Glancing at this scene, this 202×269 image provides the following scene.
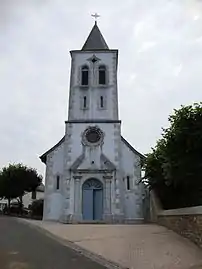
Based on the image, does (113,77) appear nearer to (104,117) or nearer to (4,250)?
(104,117)

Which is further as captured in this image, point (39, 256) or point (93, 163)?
point (93, 163)

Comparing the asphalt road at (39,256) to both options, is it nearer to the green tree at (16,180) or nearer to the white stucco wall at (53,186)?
the white stucco wall at (53,186)

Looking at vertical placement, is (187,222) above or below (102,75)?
below

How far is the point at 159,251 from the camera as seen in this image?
1002 centimetres

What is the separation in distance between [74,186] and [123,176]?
4041 millimetres

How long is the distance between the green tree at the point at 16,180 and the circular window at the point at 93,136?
48.9 ft

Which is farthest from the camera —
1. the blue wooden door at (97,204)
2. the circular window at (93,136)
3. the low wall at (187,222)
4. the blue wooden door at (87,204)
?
the circular window at (93,136)

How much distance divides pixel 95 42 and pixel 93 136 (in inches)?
421

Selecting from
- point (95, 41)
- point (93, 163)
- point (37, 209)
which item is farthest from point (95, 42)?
point (37, 209)

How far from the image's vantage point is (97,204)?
96.6 ft

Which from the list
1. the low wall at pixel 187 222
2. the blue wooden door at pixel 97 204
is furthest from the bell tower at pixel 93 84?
the low wall at pixel 187 222

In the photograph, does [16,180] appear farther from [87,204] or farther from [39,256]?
[39,256]

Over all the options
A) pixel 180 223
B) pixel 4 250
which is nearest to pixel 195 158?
pixel 180 223

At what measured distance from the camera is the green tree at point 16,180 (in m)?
42.8
